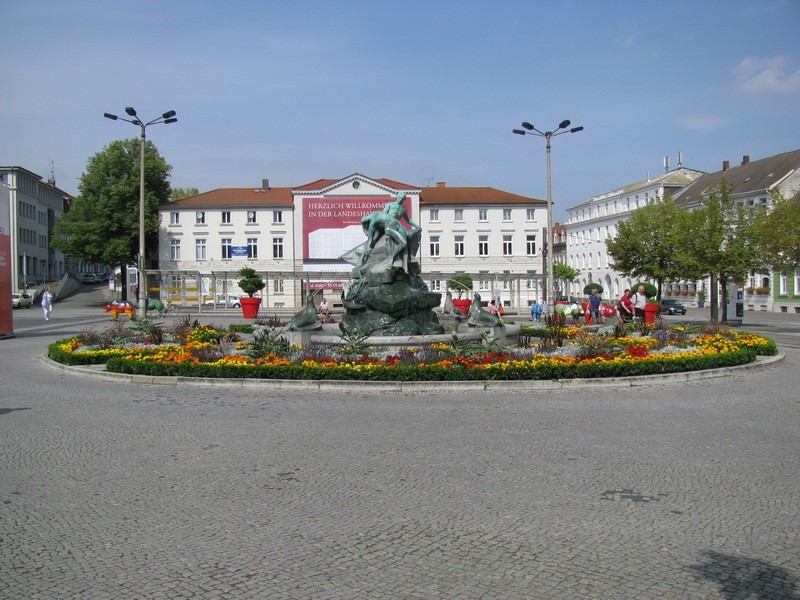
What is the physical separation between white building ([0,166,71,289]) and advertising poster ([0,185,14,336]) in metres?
50.2

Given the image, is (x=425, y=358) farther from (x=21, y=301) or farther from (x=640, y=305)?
(x=21, y=301)

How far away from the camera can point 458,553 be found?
16.8 ft

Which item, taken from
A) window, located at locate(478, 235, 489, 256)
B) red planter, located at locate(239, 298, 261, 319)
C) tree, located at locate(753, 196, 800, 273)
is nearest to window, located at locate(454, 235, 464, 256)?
window, located at locate(478, 235, 489, 256)

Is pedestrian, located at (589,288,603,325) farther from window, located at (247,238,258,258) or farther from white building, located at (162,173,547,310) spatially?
window, located at (247,238,258,258)

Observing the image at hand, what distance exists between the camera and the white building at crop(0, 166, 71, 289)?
244 ft

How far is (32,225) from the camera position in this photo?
8112 centimetres

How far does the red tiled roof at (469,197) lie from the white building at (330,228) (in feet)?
0.33

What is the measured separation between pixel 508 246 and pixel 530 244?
2.23 metres

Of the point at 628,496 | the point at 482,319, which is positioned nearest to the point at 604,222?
the point at 482,319

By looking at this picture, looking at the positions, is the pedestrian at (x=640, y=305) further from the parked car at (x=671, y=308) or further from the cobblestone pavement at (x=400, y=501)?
the parked car at (x=671, y=308)

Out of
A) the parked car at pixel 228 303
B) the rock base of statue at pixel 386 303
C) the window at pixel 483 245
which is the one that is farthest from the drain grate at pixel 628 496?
the window at pixel 483 245

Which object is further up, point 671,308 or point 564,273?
point 564,273

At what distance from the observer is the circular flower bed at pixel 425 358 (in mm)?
13000

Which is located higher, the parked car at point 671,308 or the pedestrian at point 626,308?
the pedestrian at point 626,308
